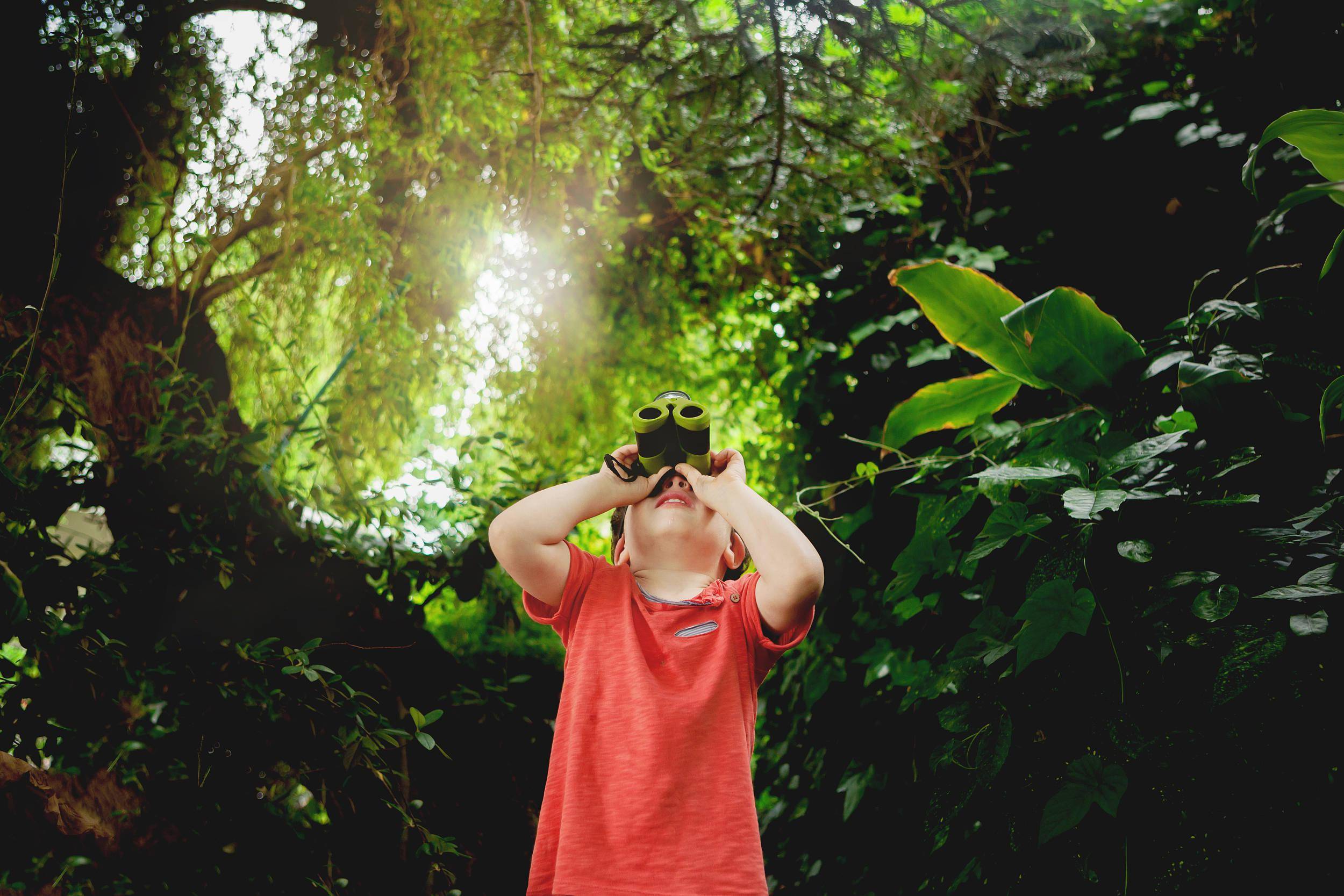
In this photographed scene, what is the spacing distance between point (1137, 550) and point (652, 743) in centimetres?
62

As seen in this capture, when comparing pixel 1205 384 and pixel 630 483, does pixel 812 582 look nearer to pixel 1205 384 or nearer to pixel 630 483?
pixel 630 483

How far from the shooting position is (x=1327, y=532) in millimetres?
887

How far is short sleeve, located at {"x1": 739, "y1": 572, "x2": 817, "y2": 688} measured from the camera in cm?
92

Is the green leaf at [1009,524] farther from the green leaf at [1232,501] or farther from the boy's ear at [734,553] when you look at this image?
the boy's ear at [734,553]

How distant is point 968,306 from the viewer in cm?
126

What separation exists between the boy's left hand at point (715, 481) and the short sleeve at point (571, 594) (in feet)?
0.51

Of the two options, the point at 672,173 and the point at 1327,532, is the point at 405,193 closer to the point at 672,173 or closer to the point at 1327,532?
the point at 672,173

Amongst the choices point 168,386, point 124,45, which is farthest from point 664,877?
point 124,45

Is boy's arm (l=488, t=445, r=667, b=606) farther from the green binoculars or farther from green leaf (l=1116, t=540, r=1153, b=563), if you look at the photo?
green leaf (l=1116, t=540, r=1153, b=563)

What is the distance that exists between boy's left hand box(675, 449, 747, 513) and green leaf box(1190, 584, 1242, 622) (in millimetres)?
530

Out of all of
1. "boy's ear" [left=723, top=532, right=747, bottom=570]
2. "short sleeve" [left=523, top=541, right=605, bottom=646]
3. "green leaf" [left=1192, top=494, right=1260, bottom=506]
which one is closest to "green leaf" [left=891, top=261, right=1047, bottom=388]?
"green leaf" [left=1192, top=494, right=1260, bottom=506]

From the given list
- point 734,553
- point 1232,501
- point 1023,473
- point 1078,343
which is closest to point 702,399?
point 734,553

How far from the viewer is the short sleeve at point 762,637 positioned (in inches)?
36.2

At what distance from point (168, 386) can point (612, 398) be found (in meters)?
1.05
